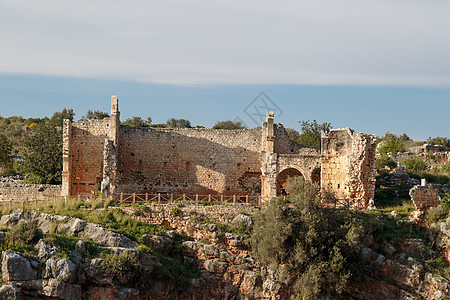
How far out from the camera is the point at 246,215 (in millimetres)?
31844

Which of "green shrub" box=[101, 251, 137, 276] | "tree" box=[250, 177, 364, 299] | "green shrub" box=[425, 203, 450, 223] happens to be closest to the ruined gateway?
"green shrub" box=[425, 203, 450, 223]

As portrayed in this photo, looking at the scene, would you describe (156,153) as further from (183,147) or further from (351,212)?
(351,212)

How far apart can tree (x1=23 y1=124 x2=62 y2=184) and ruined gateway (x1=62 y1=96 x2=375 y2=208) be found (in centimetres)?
372

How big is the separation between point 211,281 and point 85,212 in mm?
6899

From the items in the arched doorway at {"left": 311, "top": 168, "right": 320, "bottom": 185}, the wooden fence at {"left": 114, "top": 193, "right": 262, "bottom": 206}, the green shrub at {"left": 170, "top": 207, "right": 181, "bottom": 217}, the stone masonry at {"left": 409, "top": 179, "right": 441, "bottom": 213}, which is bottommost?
the green shrub at {"left": 170, "top": 207, "right": 181, "bottom": 217}

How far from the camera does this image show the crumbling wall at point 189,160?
37.1 metres

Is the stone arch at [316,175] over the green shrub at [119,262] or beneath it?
over

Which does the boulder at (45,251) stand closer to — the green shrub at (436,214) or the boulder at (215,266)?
the boulder at (215,266)

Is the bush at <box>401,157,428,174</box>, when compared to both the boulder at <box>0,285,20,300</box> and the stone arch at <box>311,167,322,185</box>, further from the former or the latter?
the boulder at <box>0,285,20,300</box>

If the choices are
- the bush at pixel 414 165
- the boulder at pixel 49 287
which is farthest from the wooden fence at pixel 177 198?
the bush at pixel 414 165

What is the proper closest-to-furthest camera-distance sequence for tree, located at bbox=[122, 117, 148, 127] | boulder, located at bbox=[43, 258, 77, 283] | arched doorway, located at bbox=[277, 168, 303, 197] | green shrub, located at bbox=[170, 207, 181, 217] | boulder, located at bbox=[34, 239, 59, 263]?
1. boulder, located at bbox=[43, 258, 77, 283]
2. boulder, located at bbox=[34, 239, 59, 263]
3. green shrub, located at bbox=[170, 207, 181, 217]
4. arched doorway, located at bbox=[277, 168, 303, 197]
5. tree, located at bbox=[122, 117, 148, 127]

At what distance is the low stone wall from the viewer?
35844mm

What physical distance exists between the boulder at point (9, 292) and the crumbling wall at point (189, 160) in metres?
12.5

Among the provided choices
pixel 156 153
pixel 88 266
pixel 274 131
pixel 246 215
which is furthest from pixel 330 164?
pixel 88 266
